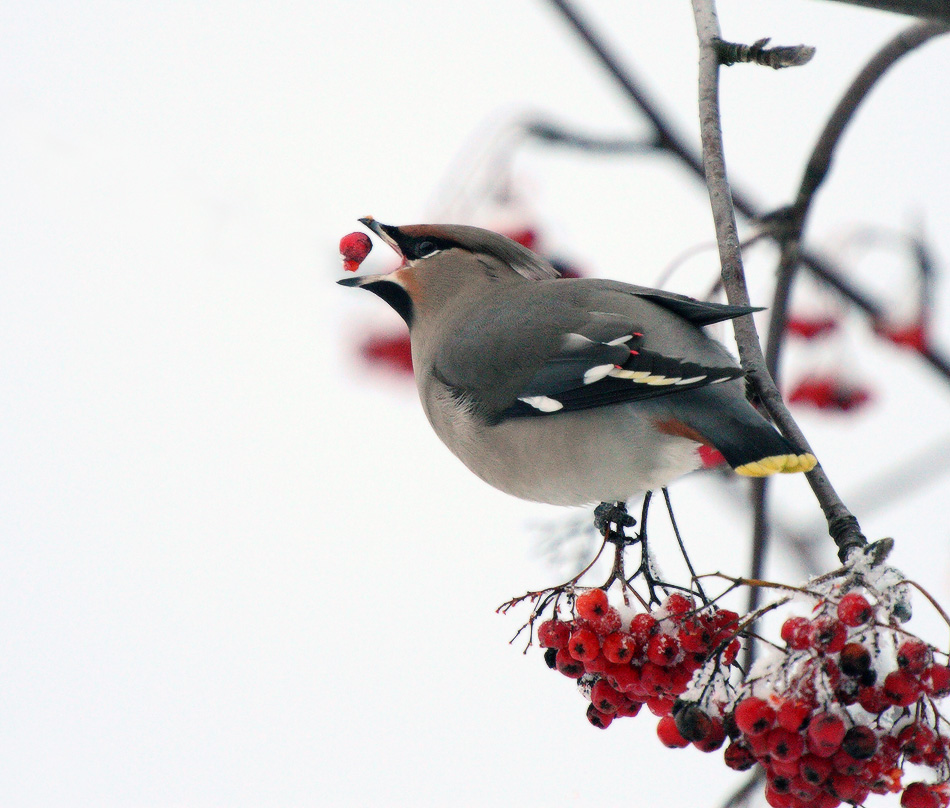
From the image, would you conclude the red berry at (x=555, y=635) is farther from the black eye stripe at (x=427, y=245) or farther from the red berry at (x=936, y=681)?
the black eye stripe at (x=427, y=245)

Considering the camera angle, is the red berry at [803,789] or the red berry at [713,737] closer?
the red berry at [803,789]

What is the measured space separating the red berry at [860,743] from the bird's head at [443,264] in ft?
5.65

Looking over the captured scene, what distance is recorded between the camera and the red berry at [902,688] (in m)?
1.49

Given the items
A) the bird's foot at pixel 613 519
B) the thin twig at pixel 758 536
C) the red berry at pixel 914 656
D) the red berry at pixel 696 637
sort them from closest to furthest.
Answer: the red berry at pixel 914 656, the red berry at pixel 696 637, the bird's foot at pixel 613 519, the thin twig at pixel 758 536

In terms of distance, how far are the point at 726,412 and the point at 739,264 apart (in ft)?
0.99

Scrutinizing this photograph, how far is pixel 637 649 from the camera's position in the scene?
6.03 feet

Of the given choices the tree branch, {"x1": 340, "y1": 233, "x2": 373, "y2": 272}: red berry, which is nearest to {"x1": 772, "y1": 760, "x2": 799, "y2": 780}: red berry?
the tree branch

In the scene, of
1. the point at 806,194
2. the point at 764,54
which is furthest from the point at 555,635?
the point at 806,194

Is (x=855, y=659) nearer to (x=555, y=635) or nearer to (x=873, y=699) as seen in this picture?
(x=873, y=699)

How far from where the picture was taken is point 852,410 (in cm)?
390

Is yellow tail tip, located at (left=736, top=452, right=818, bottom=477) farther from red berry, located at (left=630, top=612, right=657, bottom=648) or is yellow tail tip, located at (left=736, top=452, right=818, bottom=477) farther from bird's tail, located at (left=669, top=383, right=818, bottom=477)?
red berry, located at (left=630, top=612, right=657, bottom=648)

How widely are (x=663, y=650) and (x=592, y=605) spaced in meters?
0.14

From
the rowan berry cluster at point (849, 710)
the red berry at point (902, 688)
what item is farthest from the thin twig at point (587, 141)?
the red berry at point (902, 688)

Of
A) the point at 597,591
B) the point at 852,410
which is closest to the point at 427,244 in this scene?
the point at 597,591
